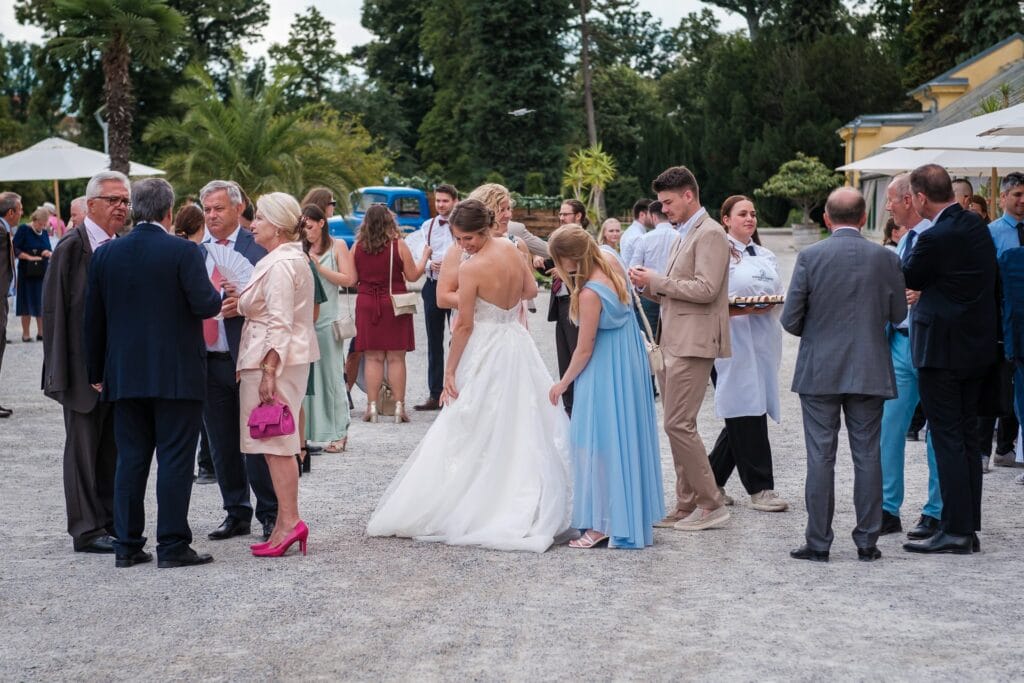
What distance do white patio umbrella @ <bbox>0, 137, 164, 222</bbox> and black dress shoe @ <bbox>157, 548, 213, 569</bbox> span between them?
15.6 meters

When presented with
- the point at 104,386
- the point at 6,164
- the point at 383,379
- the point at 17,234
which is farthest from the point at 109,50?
the point at 104,386

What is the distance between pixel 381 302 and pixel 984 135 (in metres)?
5.29

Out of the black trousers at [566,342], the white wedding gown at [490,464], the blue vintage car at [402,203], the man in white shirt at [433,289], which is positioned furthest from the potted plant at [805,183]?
the white wedding gown at [490,464]

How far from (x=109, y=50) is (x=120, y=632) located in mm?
27416

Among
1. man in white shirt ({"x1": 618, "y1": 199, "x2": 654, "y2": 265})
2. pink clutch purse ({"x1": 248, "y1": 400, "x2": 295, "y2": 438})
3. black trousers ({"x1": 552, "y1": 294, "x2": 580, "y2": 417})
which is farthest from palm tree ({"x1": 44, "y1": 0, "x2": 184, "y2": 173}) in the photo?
pink clutch purse ({"x1": 248, "y1": 400, "x2": 295, "y2": 438})

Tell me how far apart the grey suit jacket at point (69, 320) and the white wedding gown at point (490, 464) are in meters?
1.80

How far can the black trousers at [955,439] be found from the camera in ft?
23.4

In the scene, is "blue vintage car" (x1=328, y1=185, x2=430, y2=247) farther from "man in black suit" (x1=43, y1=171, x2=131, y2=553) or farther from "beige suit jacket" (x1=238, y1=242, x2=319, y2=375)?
"beige suit jacket" (x1=238, y1=242, x2=319, y2=375)

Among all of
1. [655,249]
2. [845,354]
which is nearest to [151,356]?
[845,354]

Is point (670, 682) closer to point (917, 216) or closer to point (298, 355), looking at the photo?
point (298, 355)

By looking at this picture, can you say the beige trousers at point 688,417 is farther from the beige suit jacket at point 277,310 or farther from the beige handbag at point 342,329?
the beige handbag at point 342,329

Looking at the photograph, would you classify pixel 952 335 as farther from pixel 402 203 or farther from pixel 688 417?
pixel 402 203

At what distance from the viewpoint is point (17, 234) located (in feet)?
64.6

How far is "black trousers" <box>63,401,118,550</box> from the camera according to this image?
291 inches
